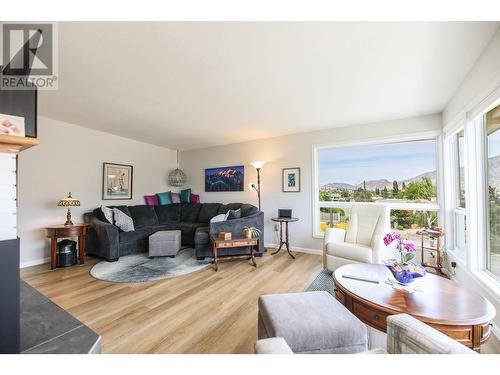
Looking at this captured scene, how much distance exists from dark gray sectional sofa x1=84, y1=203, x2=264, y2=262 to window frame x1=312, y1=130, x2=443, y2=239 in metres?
1.07

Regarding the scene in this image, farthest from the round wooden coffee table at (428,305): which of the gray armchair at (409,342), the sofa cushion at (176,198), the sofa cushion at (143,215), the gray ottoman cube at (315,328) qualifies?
the sofa cushion at (176,198)

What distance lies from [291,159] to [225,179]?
167 cm

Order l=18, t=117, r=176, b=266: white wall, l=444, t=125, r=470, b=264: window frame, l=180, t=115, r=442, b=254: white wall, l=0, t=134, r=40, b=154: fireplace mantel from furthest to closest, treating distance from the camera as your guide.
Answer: l=180, t=115, r=442, b=254: white wall
l=18, t=117, r=176, b=266: white wall
l=444, t=125, r=470, b=264: window frame
l=0, t=134, r=40, b=154: fireplace mantel

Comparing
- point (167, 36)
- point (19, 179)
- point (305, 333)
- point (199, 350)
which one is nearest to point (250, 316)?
point (199, 350)

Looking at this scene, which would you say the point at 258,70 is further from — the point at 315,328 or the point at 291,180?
the point at 291,180

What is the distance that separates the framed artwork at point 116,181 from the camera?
13.1 feet

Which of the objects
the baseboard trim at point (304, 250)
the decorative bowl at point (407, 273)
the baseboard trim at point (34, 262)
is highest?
the decorative bowl at point (407, 273)

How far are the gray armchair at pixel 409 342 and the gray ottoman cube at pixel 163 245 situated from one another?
9.84 feet

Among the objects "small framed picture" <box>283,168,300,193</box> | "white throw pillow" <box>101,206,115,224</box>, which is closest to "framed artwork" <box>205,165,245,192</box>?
"small framed picture" <box>283,168,300,193</box>

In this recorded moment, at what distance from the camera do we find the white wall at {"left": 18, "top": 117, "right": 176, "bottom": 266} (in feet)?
9.93

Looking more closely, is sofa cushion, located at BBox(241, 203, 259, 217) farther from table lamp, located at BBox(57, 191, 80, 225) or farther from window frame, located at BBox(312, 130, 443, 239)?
table lamp, located at BBox(57, 191, 80, 225)

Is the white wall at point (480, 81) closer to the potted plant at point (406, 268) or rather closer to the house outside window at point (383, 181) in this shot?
the house outside window at point (383, 181)
